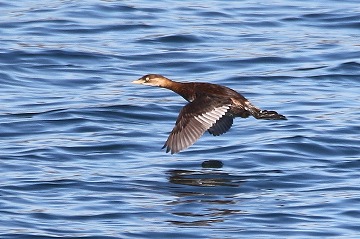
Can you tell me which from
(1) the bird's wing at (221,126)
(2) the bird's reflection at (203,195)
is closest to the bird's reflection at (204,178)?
(2) the bird's reflection at (203,195)

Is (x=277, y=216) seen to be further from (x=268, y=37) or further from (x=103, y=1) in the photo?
(x=103, y=1)

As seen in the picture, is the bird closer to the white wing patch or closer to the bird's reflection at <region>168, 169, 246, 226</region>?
the white wing patch

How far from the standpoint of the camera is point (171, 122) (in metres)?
14.5

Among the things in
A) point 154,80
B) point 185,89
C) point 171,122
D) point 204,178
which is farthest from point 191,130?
point 171,122

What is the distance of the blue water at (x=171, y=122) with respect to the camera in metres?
10.2

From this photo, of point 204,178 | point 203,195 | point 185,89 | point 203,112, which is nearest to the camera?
point 203,195

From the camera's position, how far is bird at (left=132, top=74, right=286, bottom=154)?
11.6 meters

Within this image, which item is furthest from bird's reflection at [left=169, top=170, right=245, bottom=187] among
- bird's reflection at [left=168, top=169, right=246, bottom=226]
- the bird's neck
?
the bird's neck

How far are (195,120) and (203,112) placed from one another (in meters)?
0.20

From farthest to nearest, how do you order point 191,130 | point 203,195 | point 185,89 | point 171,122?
point 171,122 → point 185,89 → point 191,130 → point 203,195

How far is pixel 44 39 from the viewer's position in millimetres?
18938

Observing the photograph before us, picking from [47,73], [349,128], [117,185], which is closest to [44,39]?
[47,73]

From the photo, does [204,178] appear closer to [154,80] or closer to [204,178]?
[204,178]

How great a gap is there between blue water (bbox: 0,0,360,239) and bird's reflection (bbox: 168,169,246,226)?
2 cm
